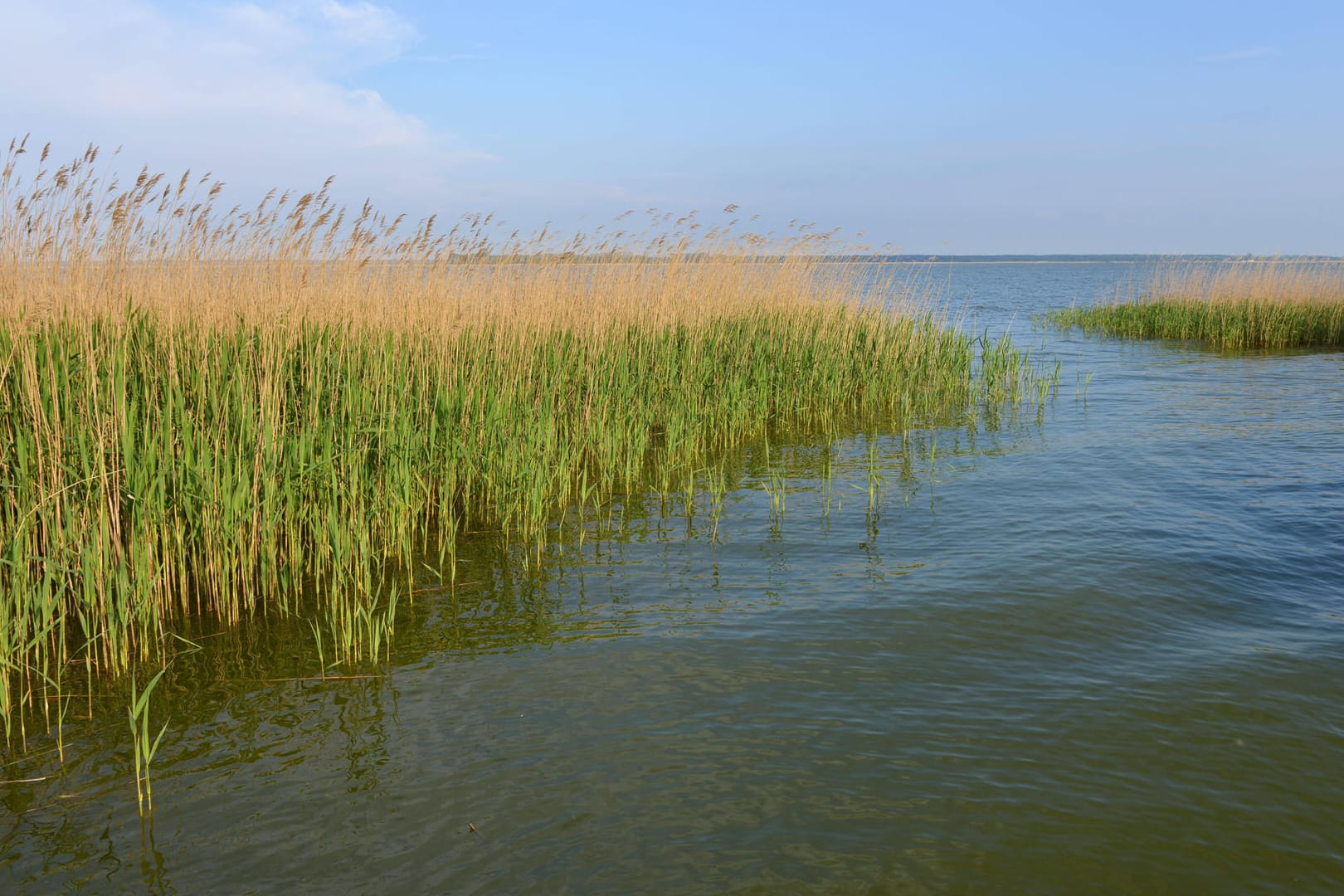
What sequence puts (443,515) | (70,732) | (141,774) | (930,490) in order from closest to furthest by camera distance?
(141,774), (70,732), (443,515), (930,490)

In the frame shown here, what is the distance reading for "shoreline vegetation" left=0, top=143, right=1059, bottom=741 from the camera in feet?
14.4

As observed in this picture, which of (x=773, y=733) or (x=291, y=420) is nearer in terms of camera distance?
(x=773, y=733)

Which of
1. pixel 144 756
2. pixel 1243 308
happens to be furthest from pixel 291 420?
pixel 1243 308

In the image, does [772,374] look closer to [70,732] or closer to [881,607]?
[881,607]

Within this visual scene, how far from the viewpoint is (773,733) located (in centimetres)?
389

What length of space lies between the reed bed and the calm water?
59.1 feet

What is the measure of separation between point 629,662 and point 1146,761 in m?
2.43

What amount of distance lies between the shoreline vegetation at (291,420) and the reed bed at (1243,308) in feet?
57.6

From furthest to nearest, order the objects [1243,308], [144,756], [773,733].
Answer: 1. [1243,308]
2. [773,733]
3. [144,756]

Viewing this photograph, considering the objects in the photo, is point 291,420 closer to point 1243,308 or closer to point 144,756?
point 144,756

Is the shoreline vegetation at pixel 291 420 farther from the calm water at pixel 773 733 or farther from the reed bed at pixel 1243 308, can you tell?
the reed bed at pixel 1243 308

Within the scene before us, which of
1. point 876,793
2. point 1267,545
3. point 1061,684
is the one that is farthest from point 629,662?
point 1267,545

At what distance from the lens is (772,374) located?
456 inches

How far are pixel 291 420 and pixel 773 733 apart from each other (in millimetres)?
3835
